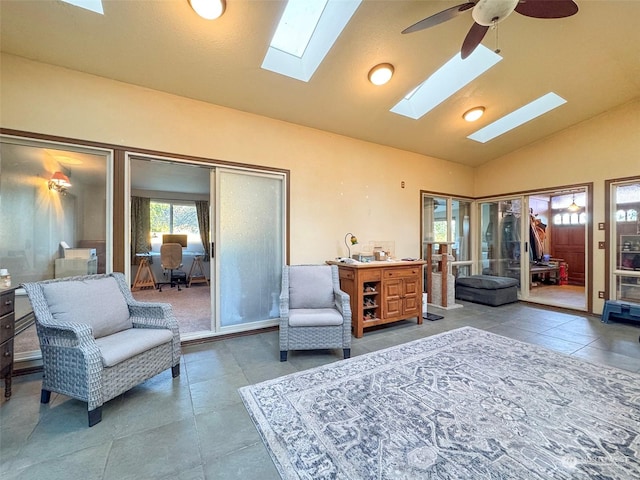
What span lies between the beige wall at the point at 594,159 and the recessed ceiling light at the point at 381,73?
389cm

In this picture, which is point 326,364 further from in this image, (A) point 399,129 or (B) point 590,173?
(B) point 590,173

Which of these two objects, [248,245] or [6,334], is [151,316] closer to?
[6,334]

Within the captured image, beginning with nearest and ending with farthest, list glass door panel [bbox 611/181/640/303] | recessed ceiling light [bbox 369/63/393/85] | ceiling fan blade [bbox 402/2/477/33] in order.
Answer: ceiling fan blade [bbox 402/2/477/33] < recessed ceiling light [bbox 369/63/393/85] < glass door panel [bbox 611/181/640/303]

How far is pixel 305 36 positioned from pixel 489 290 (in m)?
5.08

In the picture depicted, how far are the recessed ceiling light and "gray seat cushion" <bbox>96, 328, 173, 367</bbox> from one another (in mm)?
3375

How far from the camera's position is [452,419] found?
5.97 feet

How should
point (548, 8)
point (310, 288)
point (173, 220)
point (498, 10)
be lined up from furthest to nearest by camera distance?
point (173, 220) → point (310, 288) → point (548, 8) → point (498, 10)

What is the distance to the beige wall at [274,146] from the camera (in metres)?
2.53

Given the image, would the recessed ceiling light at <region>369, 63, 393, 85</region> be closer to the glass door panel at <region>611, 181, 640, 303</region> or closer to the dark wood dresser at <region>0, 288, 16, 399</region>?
the dark wood dresser at <region>0, 288, 16, 399</region>

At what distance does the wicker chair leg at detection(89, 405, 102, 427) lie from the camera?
5.86 ft

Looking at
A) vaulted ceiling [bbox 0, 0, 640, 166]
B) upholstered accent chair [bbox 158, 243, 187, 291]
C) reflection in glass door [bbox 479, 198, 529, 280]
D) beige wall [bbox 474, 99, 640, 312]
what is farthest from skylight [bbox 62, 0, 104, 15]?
reflection in glass door [bbox 479, 198, 529, 280]

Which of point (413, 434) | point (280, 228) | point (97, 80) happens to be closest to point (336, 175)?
point (280, 228)

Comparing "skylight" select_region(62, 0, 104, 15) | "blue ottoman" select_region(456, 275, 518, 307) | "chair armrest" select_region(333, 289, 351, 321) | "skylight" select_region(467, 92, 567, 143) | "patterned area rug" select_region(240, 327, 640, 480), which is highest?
"skylight" select_region(467, 92, 567, 143)

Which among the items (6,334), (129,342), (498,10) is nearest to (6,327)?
(6,334)
